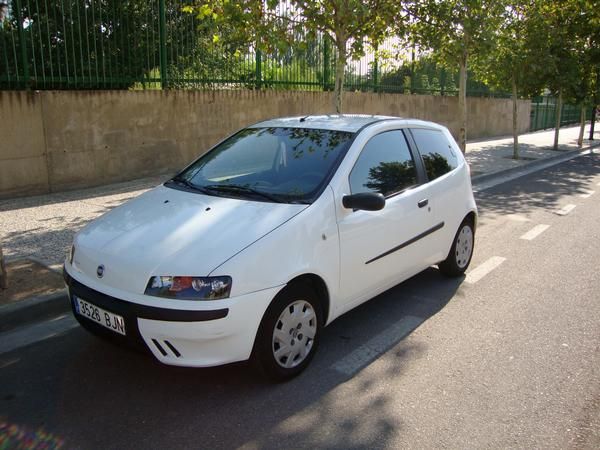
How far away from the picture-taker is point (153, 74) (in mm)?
10281

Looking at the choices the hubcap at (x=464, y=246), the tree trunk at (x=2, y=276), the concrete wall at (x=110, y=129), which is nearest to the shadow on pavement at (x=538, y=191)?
the hubcap at (x=464, y=246)

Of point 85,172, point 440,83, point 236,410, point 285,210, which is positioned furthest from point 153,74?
point 440,83

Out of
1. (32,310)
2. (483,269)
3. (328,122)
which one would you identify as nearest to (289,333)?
(328,122)

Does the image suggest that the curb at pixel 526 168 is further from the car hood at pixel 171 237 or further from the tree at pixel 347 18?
the car hood at pixel 171 237

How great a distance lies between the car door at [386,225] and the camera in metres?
3.79

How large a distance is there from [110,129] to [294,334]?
24.0 ft

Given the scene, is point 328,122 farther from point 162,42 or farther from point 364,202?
point 162,42

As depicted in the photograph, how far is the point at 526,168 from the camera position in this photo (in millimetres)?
14570

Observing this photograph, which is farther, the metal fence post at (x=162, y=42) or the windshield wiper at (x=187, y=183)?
the metal fence post at (x=162, y=42)

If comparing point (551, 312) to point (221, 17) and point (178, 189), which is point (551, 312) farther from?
point (221, 17)

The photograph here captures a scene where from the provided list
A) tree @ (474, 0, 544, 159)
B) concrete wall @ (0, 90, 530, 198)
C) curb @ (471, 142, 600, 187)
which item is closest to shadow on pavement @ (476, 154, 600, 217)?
curb @ (471, 142, 600, 187)

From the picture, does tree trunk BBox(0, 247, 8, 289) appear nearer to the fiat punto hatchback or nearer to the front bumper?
the fiat punto hatchback

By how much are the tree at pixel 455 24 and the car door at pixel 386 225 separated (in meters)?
7.34

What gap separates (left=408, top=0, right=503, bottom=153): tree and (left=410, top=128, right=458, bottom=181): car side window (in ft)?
20.9
